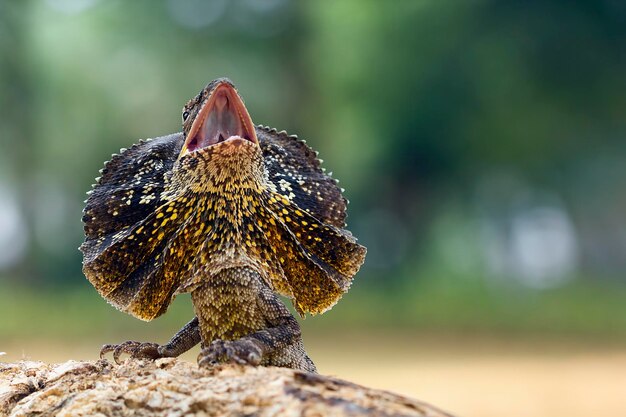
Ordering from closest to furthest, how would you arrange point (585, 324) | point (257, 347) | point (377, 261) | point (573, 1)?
point (257, 347)
point (585, 324)
point (573, 1)
point (377, 261)

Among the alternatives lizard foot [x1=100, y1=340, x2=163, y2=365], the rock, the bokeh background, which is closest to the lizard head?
lizard foot [x1=100, y1=340, x2=163, y2=365]

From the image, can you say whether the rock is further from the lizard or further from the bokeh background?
the bokeh background

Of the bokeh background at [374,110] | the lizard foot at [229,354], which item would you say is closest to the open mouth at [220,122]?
the lizard foot at [229,354]

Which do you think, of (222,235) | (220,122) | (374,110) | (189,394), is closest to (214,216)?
(222,235)

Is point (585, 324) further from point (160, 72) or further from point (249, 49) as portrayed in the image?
point (160, 72)

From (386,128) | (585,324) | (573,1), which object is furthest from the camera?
(386,128)

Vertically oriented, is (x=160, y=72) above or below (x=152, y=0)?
below

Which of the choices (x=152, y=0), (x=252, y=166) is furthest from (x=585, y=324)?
(x=252, y=166)

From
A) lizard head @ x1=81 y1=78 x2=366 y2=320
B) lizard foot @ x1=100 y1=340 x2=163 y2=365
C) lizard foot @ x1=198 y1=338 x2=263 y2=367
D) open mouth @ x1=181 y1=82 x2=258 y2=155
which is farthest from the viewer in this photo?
lizard foot @ x1=100 y1=340 x2=163 y2=365
